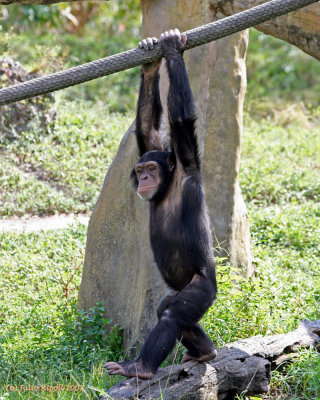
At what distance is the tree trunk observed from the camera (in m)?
5.79

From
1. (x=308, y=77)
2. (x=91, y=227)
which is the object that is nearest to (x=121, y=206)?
(x=91, y=227)

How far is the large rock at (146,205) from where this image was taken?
5980mm

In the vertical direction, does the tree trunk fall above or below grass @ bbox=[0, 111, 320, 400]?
above

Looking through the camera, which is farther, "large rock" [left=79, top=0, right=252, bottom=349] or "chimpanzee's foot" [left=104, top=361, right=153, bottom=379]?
"large rock" [left=79, top=0, right=252, bottom=349]

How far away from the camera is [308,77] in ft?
57.1

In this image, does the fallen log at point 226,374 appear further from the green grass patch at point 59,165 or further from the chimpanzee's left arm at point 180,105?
the green grass patch at point 59,165

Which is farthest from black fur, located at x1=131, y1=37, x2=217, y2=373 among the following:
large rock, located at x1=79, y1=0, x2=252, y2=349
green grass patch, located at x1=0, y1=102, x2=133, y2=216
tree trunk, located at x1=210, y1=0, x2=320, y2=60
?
green grass patch, located at x1=0, y1=102, x2=133, y2=216

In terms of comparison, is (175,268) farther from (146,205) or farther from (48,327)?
(48,327)

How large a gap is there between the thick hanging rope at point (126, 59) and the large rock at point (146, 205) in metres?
1.65

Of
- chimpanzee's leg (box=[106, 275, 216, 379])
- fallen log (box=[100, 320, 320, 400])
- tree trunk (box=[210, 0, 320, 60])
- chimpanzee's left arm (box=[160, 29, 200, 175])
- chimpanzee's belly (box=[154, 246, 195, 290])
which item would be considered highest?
tree trunk (box=[210, 0, 320, 60])

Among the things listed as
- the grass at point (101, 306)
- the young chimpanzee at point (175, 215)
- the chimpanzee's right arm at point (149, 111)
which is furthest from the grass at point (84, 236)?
the chimpanzee's right arm at point (149, 111)

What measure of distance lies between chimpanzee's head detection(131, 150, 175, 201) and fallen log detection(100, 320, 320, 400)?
1309mm

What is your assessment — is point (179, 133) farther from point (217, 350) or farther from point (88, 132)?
point (88, 132)

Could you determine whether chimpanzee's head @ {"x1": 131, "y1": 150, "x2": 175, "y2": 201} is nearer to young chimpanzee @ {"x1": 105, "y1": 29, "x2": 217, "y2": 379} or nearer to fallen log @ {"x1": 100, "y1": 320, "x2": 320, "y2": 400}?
young chimpanzee @ {"x1": 105, "y1": 29, "x2": 217, "y2": 379}
